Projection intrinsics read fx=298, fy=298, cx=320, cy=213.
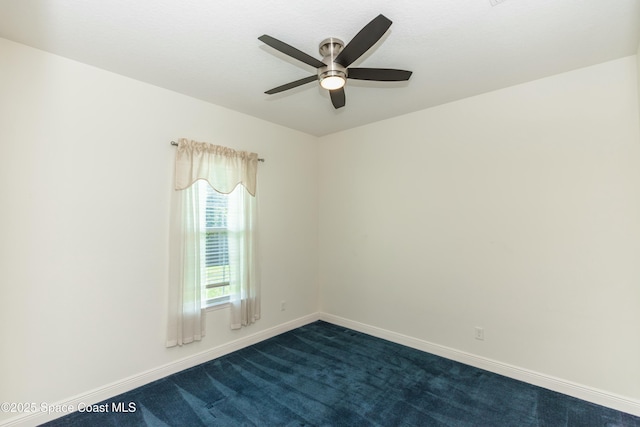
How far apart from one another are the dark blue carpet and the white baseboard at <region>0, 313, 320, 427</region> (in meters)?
0.06

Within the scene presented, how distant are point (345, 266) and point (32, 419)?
3.17 m

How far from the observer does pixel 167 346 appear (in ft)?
9.12

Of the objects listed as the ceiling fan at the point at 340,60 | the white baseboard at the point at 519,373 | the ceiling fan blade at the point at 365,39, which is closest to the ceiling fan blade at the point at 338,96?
the ceiling fan at the point at 340,60

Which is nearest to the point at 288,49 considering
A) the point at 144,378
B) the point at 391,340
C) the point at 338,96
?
the point at 338,96

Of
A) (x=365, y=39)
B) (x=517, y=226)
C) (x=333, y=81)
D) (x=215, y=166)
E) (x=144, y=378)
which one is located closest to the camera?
(x=365, y=39)

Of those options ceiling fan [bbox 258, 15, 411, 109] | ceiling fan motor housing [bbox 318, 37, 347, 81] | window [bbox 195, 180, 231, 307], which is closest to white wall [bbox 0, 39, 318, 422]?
window [bbox 195, 180, 231, 307]

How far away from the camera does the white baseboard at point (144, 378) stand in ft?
6.86

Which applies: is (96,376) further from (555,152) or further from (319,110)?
(555,152)

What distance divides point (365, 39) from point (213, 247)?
8.01 ft

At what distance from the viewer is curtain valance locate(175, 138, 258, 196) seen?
2885 mm

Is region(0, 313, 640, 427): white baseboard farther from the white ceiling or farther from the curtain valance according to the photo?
the white ceiling

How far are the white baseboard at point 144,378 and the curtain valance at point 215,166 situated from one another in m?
1.67

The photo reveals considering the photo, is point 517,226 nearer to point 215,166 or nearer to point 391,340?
point 391,340

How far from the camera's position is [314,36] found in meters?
2.02
